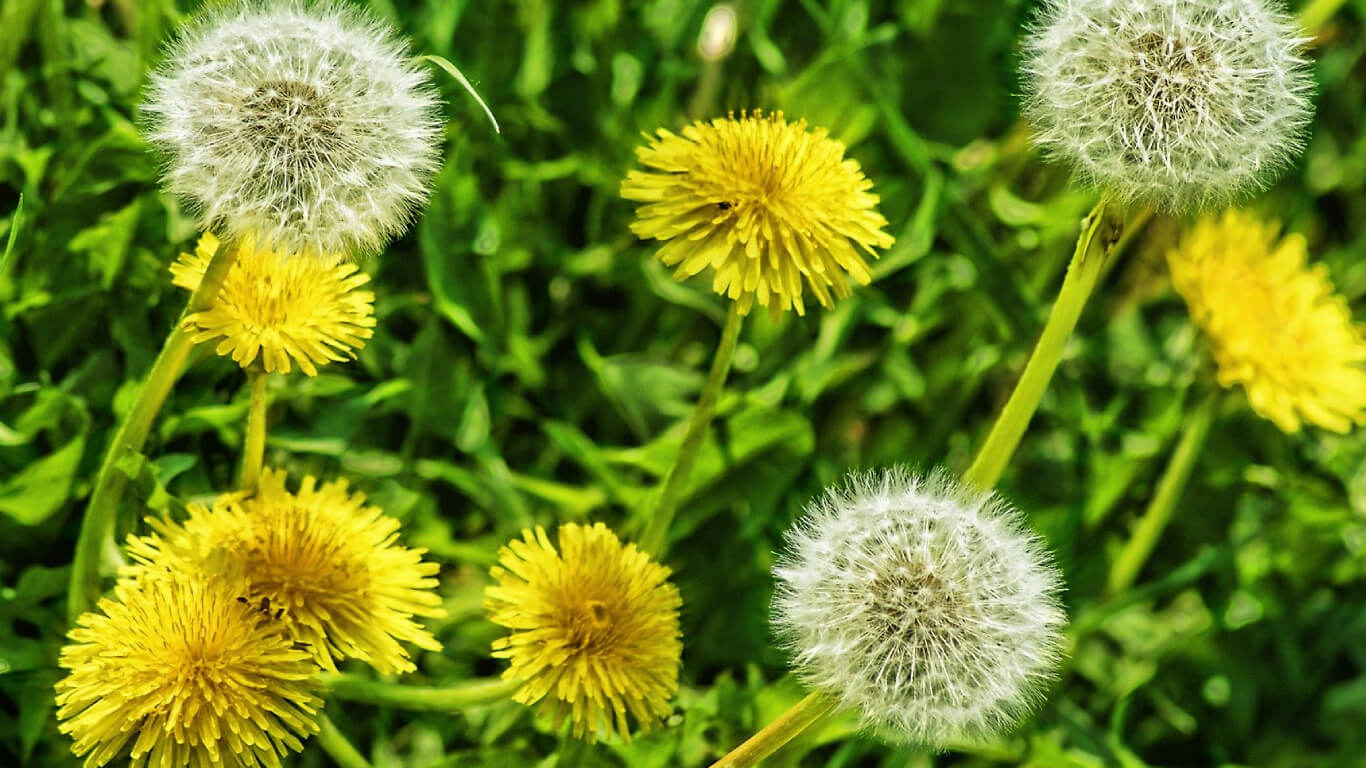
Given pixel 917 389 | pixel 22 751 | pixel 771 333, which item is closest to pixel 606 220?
pixel 771 333

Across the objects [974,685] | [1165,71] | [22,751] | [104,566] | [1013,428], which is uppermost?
[1165,71]

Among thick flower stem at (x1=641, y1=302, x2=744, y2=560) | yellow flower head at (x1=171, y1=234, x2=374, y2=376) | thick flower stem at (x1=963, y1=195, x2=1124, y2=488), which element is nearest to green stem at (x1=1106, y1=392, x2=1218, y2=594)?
thick flower stem at (x1=963, y1=195, x2=1124, y2=488)

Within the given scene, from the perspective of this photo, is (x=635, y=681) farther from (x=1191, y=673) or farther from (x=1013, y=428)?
(x=1191, y=673)

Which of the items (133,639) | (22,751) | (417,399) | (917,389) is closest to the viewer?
(133,639)

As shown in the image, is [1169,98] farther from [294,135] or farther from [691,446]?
[294,135]

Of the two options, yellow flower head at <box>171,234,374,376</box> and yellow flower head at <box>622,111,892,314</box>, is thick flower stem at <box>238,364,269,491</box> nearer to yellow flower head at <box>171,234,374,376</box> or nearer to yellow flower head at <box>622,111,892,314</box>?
yellow flower head at <box>171,234,374,376</box>

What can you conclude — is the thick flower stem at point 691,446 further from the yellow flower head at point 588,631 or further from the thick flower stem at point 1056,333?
the thick flower stem at point 1056,333
